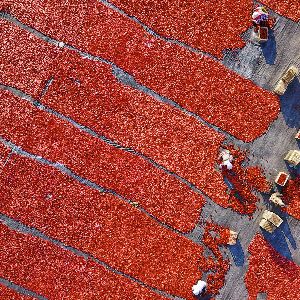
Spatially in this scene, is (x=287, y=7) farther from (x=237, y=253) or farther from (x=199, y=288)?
(x=199, y=288)

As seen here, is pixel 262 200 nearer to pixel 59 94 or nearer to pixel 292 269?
pixel 292 269

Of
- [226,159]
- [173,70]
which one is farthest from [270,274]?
[173,70]

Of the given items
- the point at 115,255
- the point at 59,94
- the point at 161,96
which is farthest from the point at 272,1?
the point at 115,255

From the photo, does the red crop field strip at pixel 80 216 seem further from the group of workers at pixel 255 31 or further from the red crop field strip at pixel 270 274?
the red crop field strip at pixel 270 274

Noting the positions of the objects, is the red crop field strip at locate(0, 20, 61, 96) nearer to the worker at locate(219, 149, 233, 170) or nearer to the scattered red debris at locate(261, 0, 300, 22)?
the worker at locate(219, 149, 233, 170)

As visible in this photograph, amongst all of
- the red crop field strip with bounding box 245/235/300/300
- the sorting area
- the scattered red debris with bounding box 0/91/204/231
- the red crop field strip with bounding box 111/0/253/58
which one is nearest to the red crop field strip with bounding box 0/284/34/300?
the sorting area

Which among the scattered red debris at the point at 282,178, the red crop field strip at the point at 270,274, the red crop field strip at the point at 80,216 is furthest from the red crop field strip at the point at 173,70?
the red crop field strip at the point at 80,216
